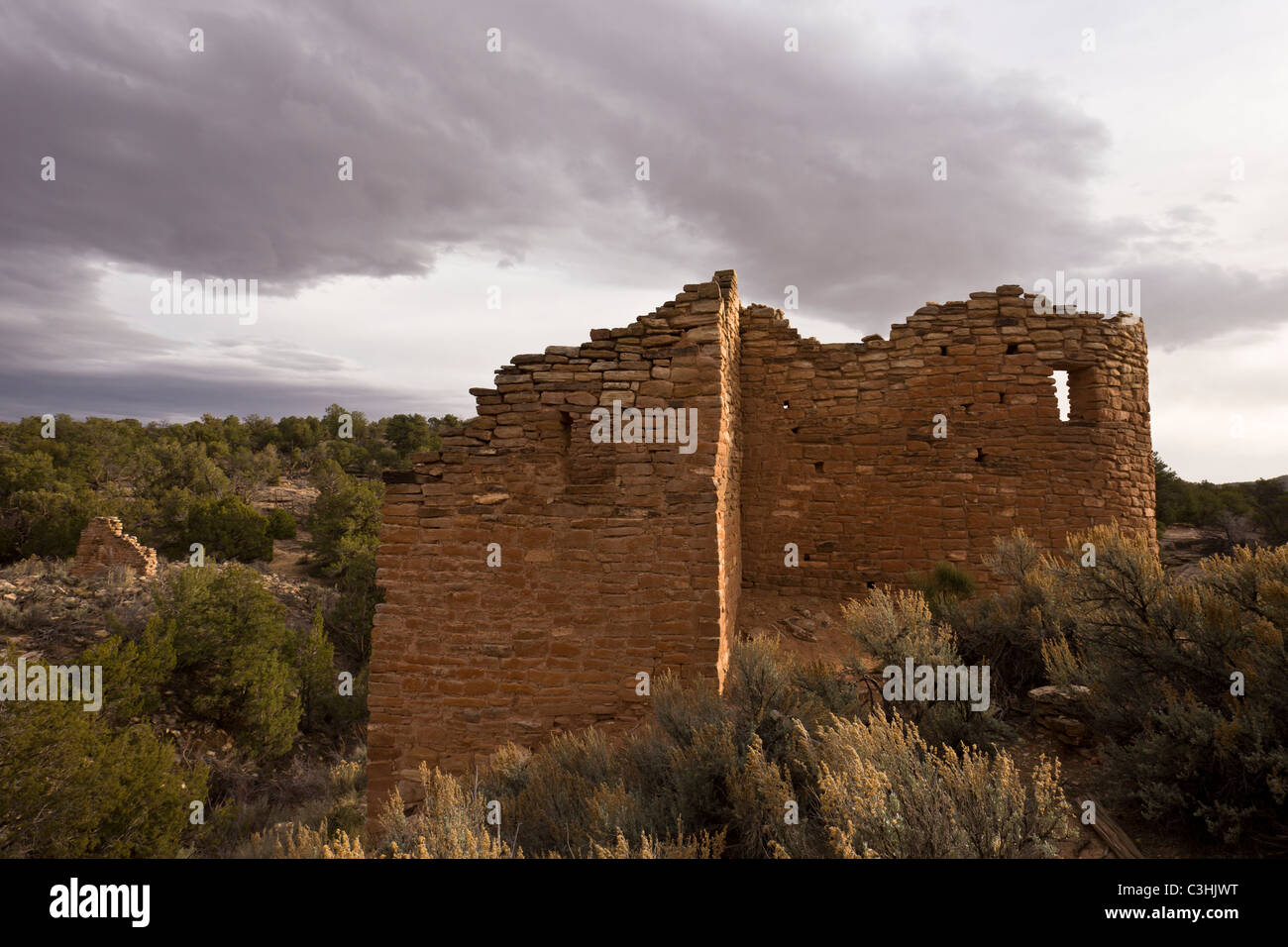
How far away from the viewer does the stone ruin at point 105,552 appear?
55.9 ft

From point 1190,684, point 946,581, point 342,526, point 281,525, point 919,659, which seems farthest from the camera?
→ point 281,525

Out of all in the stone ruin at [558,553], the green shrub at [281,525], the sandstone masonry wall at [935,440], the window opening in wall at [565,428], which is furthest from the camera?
the green shrub at [281,525]

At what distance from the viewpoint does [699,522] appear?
5551 mm

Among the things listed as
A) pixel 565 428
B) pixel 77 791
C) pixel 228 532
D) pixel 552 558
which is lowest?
pixel 77 791

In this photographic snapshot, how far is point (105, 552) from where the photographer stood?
56.4 feet

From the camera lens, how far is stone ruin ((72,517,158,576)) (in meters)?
17.0

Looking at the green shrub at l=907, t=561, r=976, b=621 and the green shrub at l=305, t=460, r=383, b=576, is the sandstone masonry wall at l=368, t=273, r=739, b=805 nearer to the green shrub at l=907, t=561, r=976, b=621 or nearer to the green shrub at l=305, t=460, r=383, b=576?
the green shrub at l=907, t=561, r=976, b=621

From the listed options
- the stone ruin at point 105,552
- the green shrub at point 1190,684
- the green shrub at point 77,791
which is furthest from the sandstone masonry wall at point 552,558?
the stone ruin at point 105,552

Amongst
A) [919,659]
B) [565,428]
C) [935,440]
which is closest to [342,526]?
[565,428]

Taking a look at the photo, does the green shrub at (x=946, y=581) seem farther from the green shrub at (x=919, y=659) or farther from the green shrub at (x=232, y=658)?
the green shrub at (x=232, y=658)

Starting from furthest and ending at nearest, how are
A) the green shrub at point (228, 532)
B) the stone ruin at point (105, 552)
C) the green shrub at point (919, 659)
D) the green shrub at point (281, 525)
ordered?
the green shrub at point (281, 525), the green shrub at point (228, 532), the stone ruin at point (105, 552), the green shrub at point (919, 659)

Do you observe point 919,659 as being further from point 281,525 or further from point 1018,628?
point 281,525

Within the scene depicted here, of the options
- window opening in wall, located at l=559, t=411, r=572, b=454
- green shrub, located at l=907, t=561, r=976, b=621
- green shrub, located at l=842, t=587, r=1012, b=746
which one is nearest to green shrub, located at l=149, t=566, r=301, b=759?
window opening in wall, located at l=559, t=411, r=572, b=454

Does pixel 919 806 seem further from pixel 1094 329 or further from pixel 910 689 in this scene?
pixel 1094 329
